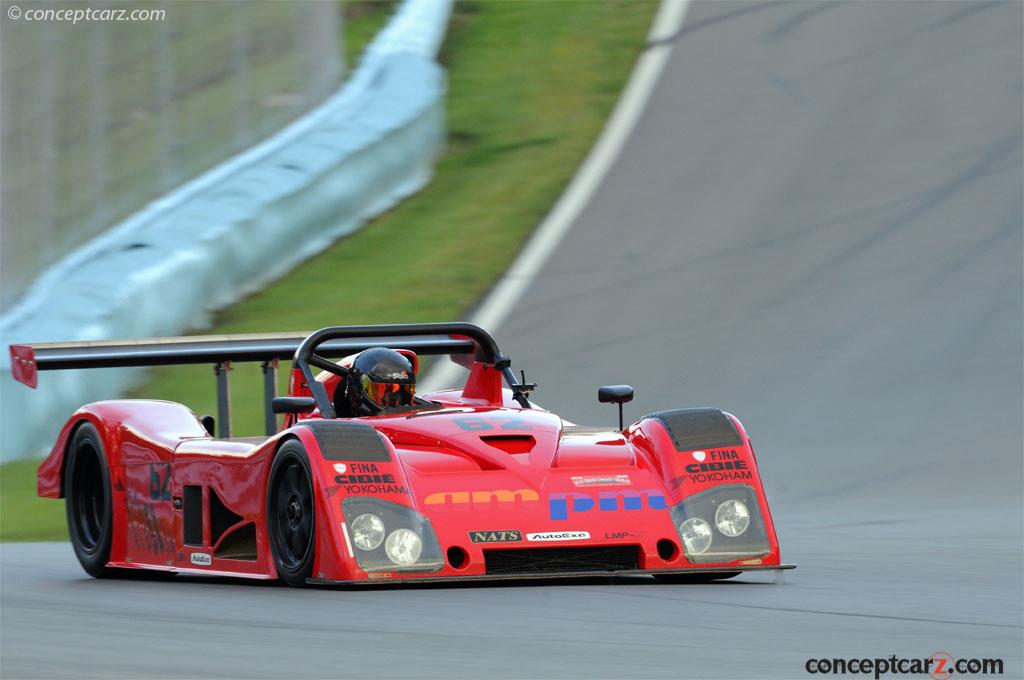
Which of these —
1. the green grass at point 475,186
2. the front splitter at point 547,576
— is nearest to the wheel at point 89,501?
the front splitter at point 547,576

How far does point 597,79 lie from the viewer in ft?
84.6

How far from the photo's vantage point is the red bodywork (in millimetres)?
7793

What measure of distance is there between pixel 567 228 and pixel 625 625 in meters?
14.4

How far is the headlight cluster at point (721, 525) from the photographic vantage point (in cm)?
812

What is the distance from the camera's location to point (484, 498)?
7961 millimetres

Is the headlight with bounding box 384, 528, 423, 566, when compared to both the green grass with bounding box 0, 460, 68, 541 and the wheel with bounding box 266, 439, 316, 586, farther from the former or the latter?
the green grass with bounding box 0, 460, 68, 541

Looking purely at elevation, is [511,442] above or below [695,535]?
above

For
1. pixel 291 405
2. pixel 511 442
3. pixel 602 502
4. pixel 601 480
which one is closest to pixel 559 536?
pixel 602 502

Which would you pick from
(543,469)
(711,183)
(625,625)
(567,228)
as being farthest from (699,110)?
(625,625)

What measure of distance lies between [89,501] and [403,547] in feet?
11.6

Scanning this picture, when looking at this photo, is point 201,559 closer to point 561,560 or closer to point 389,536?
point 389,536

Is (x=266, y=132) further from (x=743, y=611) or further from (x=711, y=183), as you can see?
(x=743, y=611)

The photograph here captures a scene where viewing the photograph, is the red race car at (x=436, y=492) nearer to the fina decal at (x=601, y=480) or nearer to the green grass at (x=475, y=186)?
the fina decal at (x=601, y=480)

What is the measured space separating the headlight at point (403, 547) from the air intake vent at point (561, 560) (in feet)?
0.99
